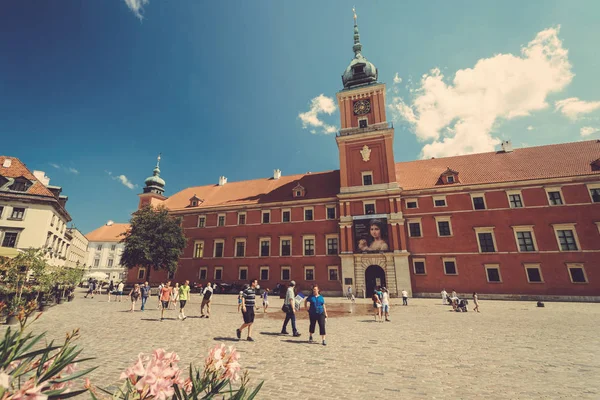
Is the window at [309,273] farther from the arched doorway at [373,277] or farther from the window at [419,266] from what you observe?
the window at [419,266]

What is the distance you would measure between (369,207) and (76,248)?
50.0 m

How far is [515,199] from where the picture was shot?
25.7 meters

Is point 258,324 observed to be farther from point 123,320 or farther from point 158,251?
point 158,251

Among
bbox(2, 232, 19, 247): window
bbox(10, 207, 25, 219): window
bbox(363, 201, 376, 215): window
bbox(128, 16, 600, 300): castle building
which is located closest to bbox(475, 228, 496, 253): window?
bbox(128, 16, 600, 300): castle building

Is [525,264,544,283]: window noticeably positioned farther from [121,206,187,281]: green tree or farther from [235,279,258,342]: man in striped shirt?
[121,206,187,281]: green tree

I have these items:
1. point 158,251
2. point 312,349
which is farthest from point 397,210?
point 158,251

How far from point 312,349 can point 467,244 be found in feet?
76.2

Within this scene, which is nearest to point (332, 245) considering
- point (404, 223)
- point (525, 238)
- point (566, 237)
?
point (404, 223)

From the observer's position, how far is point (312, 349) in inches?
315

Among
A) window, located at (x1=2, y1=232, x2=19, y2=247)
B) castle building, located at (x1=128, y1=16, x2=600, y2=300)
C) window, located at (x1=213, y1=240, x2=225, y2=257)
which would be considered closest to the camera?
castle building, located at (x1=128, y1=16, x2=600, y2=300)

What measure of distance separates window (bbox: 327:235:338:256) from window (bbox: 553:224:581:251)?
19.0 m

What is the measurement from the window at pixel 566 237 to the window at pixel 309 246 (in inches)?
843

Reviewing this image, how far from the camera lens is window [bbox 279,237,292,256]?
3086 cm

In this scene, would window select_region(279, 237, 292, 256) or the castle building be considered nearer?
the castle building
